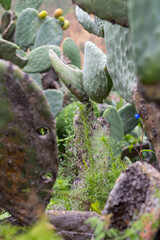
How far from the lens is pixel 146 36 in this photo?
22.0 inches

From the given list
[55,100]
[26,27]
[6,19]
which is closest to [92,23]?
[55,100]

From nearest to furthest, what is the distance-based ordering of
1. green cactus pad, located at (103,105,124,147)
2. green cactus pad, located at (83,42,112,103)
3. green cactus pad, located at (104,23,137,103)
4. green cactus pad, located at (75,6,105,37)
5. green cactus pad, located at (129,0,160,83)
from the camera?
green cactus pad, located at (129,0,160,83), green cactus pad, located at (104,23,137,103), green cactus pad, located at (83,42,112,103), green cactus pad, located at (75,6,105,37), green cactus pad, located at (103,105,124,147)

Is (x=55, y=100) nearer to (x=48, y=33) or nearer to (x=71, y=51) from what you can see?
(x=48, y=33)

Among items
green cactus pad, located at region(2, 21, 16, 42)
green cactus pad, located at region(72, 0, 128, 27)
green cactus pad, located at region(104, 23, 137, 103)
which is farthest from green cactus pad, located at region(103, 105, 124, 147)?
green cactus pad, located at region(2, 21, 16, 42)

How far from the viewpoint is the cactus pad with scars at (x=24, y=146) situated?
2.51ft

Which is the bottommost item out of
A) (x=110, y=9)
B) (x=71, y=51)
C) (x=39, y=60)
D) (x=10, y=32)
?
(x=71, y=51)

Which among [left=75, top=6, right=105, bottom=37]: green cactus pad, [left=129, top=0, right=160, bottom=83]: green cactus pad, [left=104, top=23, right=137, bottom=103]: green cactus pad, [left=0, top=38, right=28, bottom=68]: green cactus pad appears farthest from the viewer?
[left=0, top=38, right=28, bottom=68]: green cactus pad

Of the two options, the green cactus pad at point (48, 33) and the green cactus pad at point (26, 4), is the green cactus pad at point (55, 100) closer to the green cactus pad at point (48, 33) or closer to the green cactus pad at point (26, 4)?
the green cactus pad at point (48, 33)

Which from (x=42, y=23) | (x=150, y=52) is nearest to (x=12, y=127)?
(x=150, y=52)

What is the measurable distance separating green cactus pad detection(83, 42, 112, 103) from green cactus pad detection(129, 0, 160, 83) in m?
0.81

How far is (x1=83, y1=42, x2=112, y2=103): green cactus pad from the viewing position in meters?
1.40

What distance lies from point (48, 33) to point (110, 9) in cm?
276

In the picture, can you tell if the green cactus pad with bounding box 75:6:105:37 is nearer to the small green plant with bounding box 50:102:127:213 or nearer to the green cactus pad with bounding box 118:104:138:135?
the small green plant with bounding box 50:102:127:213

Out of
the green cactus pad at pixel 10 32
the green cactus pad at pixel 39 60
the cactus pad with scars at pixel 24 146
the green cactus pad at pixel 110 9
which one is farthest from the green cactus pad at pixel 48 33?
the cactus pad with scars at pixel 24 146
